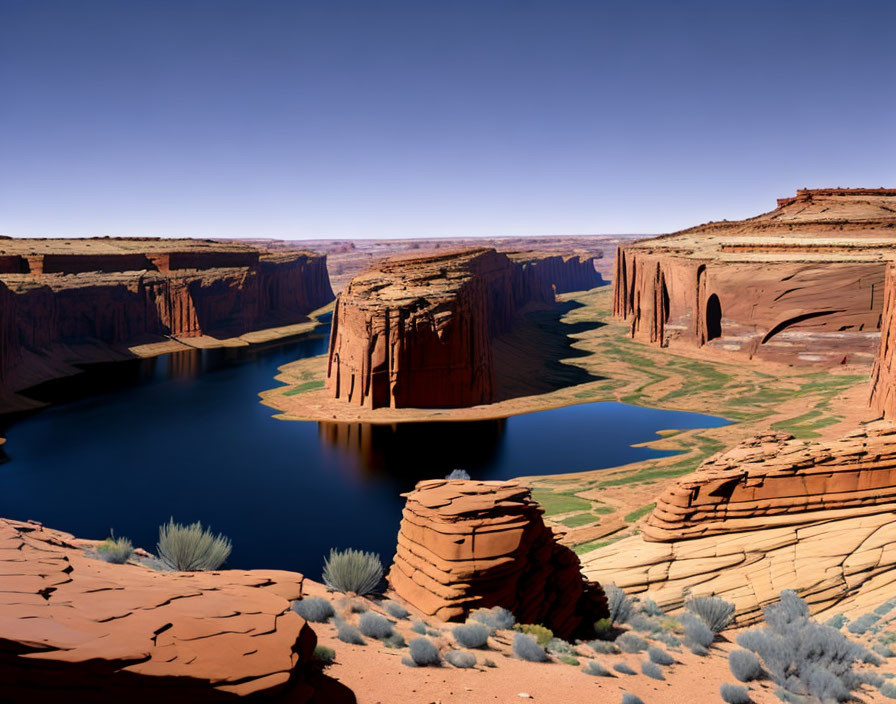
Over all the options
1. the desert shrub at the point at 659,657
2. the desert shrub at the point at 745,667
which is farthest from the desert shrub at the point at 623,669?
the desert shrub at the point at 745,667

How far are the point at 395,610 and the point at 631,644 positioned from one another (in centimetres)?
522

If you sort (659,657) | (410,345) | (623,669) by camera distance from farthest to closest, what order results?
(410,345)
(659,657)
(623,669)

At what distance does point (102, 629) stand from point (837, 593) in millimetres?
18894

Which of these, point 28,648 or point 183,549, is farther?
point 183,549

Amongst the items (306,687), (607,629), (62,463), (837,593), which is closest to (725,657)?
(607,629)

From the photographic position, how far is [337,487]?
34.2 m

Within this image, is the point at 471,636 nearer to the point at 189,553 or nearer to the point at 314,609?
the point at 314,609

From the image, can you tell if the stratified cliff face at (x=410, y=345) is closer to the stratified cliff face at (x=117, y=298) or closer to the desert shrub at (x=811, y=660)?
the stratified cliff face at (x=117, y=298)

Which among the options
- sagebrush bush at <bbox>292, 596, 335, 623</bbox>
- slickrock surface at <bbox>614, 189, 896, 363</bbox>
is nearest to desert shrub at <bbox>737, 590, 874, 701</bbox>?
sagebrush bush at <bbox>292, 596, 335, 623</bbox>

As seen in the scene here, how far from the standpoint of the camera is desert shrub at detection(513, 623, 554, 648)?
42.1 feet

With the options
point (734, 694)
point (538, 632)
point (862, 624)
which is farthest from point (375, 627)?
point (862, 624)

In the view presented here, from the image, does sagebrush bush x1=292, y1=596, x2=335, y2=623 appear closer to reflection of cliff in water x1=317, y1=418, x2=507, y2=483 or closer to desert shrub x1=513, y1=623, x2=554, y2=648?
desert shrub x1=513, y1=623, x2=554, y2=648

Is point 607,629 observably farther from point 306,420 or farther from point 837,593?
point 306,420

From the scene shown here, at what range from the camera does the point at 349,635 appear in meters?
11.0
